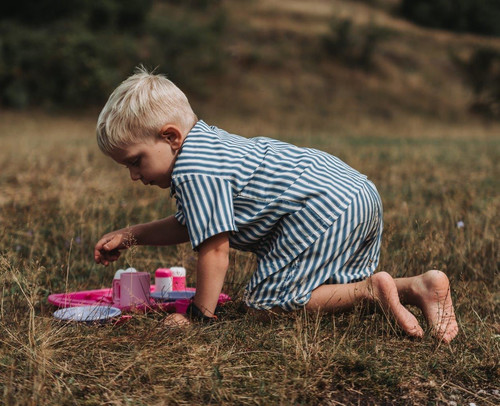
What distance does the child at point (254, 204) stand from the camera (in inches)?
109

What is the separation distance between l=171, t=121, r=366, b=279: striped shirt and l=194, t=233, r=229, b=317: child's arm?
70 millimetres

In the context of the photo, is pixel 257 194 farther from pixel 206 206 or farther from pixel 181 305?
pixel 181 305

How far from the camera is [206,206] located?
2.75m

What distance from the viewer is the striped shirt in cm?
276

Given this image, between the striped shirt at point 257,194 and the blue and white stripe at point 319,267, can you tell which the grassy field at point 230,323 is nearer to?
the blue and white stripe at point 319,267

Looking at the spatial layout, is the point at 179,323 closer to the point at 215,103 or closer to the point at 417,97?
the point at 215,103

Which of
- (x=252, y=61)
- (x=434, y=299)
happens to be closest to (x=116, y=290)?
(x=434, y=299)

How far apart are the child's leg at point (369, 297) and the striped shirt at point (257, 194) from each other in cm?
22

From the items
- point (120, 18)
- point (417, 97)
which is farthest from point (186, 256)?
point (417, 97)

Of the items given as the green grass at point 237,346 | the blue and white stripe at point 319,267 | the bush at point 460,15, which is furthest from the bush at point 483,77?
the blue and white stripe at point 319,267

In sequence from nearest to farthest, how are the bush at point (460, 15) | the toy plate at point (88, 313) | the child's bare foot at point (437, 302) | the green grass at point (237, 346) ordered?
the green grass at point (237, 346)
the child's bare foot at point (437, 302)
the toy plate at point (88, 313)
the bush at point (460, 15)

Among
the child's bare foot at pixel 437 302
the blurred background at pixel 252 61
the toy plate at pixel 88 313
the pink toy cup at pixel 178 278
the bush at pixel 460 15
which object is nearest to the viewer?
the child's bare foot at pixel 437 302

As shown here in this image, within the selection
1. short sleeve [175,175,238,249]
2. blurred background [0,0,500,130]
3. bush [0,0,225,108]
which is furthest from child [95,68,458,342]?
bush [0,0,225,108]

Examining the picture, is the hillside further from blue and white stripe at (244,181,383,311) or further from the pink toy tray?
blue and white stripe at (244,181,383,311)
